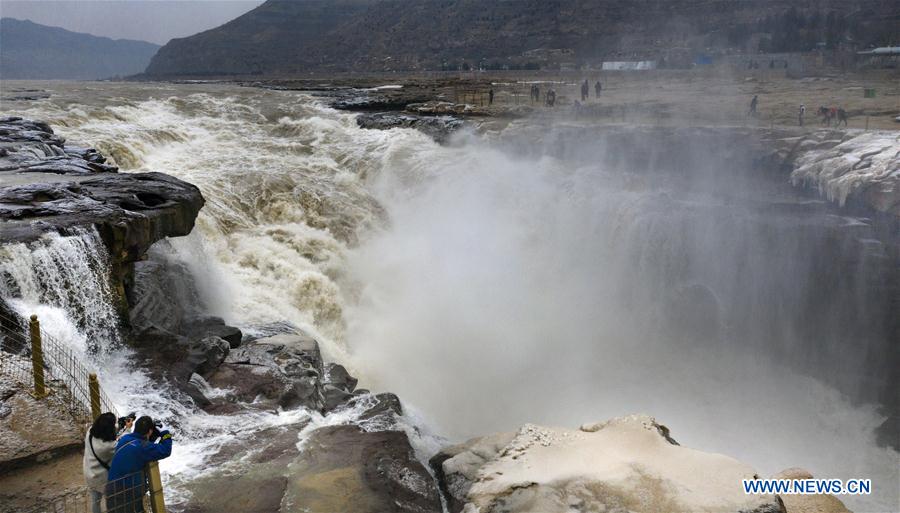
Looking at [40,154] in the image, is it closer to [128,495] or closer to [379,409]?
[379,409]

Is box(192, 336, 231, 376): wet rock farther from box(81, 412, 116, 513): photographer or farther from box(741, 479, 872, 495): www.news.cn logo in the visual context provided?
box(741, 479, 872, 495): www.news.cn logo

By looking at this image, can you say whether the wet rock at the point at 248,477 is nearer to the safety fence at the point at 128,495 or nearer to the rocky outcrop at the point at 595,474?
the safety fence at the point at 128,495

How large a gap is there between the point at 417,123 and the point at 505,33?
76510mm

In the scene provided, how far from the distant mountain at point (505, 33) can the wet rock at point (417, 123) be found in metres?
32.1

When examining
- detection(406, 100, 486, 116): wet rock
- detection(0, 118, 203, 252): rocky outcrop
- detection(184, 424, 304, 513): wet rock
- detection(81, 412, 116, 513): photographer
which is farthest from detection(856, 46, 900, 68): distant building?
detection(81, 412, 116, 513): photographer

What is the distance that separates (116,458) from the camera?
428 cm

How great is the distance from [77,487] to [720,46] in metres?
65.3

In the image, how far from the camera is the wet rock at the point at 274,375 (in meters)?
8.00

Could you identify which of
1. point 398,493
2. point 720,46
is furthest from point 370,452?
point 720,46

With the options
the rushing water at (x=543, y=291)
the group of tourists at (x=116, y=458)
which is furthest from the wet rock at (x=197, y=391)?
the rushing water at (x=543, y=291)

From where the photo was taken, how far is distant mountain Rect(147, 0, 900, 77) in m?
54.1

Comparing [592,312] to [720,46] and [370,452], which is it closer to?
[370,452]

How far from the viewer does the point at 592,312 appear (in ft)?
49.6

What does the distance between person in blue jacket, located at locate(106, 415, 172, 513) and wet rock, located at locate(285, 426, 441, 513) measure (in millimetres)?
1538
